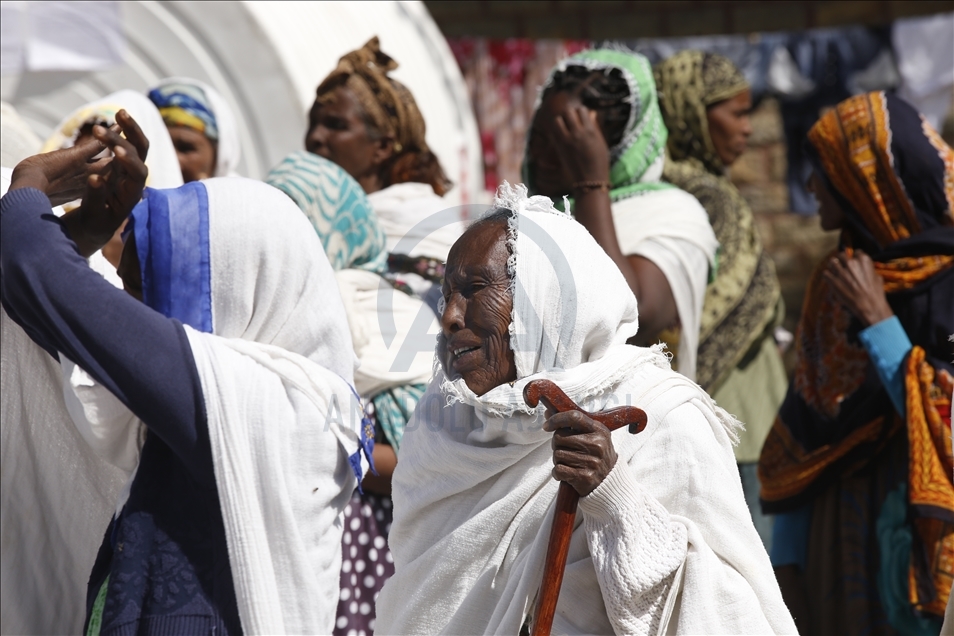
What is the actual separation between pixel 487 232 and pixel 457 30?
20.3ft

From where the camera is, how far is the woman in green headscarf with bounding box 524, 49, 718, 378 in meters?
3.63

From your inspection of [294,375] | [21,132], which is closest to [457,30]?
[21,132]

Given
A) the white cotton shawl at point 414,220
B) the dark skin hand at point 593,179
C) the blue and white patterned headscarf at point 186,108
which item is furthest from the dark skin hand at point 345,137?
the dark skin hand at point 593,179

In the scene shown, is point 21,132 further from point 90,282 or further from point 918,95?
point 918,95

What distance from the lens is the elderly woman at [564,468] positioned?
2084 mm

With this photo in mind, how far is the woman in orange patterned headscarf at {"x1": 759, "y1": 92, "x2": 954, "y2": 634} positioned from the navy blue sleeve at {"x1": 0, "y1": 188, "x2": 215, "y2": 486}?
2068mm

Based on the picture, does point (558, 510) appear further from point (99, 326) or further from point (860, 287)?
point (860, 287)

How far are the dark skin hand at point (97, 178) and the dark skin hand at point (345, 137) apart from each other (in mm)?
1806

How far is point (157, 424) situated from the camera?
2410 millimetres

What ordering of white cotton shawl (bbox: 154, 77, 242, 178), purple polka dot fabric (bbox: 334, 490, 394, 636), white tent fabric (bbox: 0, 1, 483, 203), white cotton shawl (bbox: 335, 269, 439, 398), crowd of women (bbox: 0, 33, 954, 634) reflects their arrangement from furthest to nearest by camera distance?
white tent fabric (bbox: 0, 1, 483, 203) → white cotton shawl (bbox: 154, 77, 242, 178) → white cotton shawl (bbox: 335, 269, 439, 398) → purple polka dot fabric (bbox: 334, 490, 394, 636) → crowd of women (bbox: 0, 33, 954, 634)

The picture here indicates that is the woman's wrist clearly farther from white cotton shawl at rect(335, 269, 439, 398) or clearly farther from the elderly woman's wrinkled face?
the elderly woman's wrinkled face

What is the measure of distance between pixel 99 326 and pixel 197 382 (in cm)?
22

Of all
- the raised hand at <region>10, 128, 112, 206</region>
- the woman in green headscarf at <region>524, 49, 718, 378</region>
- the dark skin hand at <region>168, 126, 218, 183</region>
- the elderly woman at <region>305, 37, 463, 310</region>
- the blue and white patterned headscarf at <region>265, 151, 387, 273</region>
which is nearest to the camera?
the raised hand at <region>10, 128, 112, 206</region>

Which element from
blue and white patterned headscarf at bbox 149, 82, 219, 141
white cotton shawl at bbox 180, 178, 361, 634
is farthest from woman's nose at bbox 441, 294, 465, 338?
blue and white patterned headscarf at bbox 149, 82, 219, 141
